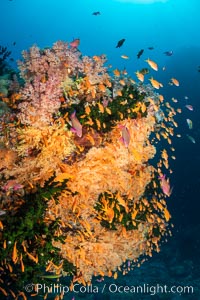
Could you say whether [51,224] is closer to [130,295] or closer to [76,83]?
[76,83]

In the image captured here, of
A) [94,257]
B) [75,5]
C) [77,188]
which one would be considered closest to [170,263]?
[94,257]

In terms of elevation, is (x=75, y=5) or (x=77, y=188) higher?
(x=75, y=5)

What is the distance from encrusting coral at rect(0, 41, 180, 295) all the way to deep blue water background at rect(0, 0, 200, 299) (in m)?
9.74

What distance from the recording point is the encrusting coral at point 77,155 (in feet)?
14.0

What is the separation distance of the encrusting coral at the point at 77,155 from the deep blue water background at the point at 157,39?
31.9 ft

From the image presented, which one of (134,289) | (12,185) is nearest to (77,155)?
(12,185)

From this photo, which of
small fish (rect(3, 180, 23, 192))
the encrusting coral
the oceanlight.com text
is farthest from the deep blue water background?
small fish (rect(3, 180, 23, 192))

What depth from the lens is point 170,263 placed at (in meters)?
15.3

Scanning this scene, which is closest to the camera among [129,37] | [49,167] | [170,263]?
[49,167]

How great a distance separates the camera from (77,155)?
492 cm

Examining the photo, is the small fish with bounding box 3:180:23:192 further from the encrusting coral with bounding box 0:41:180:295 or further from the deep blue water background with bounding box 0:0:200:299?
the deep blue water background with bounding box 0:0:200:299

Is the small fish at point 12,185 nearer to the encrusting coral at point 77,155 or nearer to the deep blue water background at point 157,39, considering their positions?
the encrusting coral at point 77,155

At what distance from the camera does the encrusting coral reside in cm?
427

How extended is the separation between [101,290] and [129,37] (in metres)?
126
